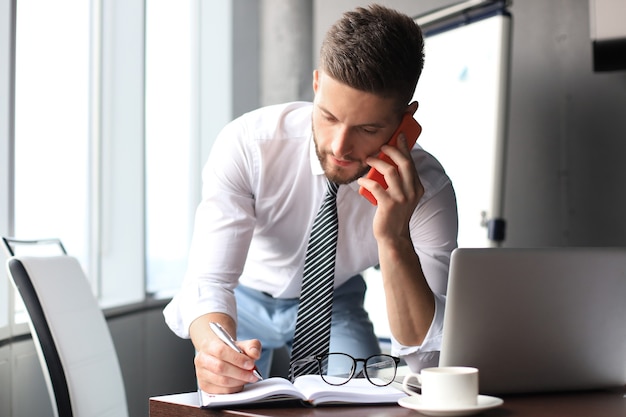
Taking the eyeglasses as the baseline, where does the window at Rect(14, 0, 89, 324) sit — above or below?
above

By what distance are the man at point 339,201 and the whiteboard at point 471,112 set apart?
0.97 metres

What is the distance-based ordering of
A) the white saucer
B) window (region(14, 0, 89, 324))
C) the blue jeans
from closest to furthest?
the white saucer → the blue jeans → window (region(14, 0, 89, 324))

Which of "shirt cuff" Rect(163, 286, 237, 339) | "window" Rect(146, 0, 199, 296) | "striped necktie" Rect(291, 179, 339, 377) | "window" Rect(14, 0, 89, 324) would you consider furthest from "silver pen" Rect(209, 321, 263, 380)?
"window" Rect(146, 0, 199, 296)

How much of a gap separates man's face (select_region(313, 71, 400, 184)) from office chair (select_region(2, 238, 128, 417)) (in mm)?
832

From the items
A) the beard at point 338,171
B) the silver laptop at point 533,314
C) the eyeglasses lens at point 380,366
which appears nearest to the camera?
the silver laptop at point 533,314

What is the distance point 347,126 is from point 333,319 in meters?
0.87

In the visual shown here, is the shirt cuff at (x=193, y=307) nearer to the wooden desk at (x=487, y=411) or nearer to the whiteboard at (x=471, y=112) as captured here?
the wooden desk at (x=487, y=411)

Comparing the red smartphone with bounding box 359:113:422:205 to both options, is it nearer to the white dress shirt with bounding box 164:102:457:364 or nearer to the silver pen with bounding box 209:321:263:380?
the white dress shirt with bounding box 164:102:457:364

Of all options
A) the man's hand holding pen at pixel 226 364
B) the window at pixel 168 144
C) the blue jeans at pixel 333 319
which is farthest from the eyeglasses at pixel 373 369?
the window at pixel 168 144

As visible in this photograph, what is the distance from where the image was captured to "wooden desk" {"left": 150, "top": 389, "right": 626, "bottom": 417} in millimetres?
1038

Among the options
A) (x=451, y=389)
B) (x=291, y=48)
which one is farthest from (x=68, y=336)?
(x=291, y=48)

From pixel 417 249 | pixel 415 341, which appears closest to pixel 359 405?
pixel 415 341

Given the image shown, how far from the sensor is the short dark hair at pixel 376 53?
158 centimetres

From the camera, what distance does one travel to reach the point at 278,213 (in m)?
2.01
